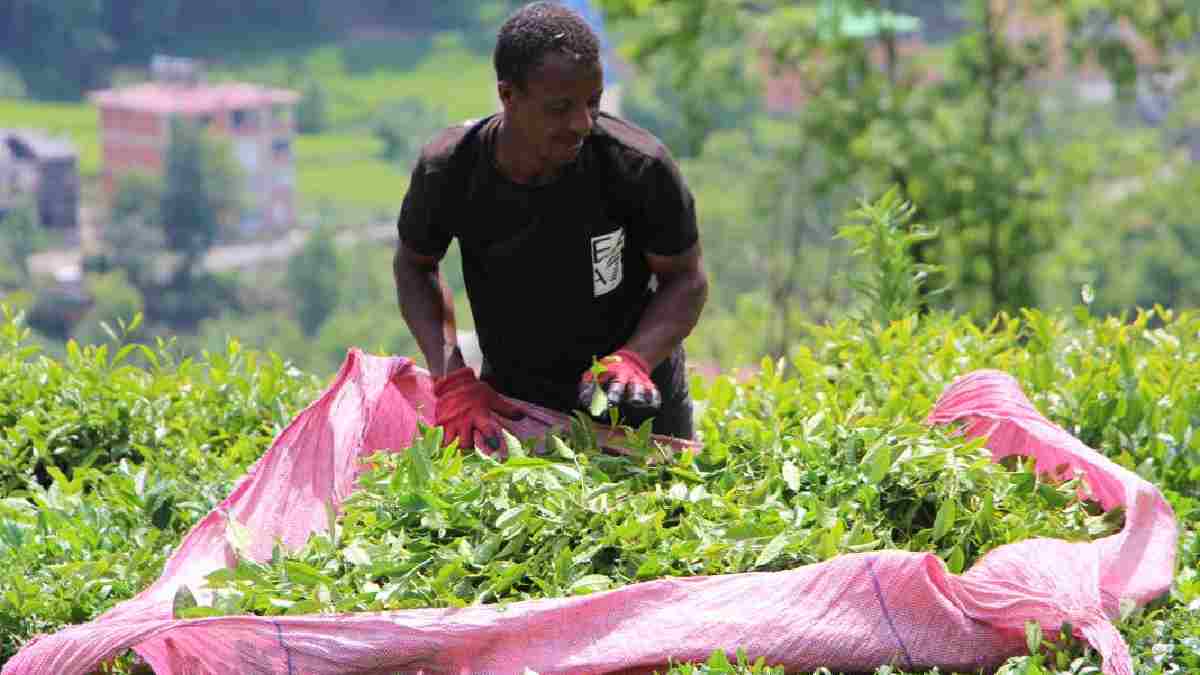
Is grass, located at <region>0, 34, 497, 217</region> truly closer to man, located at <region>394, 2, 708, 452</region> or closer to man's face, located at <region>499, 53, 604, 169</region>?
man, located at <region>394, 2, 708, 452</region>

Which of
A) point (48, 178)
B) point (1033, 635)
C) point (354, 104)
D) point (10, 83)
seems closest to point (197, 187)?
point (48, 178)

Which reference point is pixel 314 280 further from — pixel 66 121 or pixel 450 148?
pixel 450 148

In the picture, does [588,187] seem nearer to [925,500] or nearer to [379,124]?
[925,500]

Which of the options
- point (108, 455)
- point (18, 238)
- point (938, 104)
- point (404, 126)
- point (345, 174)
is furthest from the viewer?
point (345, 174)

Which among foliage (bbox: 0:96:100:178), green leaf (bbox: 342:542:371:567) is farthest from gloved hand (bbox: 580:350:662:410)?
foliage (bbox: 0:96:100:178)

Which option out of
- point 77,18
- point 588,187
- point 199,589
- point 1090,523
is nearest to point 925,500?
point 1090,523

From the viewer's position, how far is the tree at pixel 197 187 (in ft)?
127

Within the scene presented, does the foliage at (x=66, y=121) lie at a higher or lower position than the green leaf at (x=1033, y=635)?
lower

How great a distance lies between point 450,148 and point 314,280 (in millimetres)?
33285

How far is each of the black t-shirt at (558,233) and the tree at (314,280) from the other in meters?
31.0

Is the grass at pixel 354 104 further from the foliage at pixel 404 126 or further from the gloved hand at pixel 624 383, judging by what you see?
the gloved hand at pixel 624 383

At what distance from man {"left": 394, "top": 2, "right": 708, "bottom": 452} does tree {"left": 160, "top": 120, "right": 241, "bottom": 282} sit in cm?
3530

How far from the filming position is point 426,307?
3.77 meters

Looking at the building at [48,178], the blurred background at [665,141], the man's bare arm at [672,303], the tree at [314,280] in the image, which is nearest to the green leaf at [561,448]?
the man's bare arm at [672,303]
